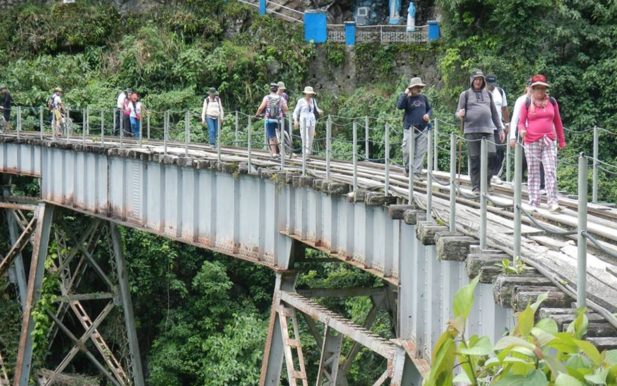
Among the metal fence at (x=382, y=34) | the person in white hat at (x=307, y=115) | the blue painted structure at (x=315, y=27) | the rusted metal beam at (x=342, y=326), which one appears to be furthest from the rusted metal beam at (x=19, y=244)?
the metal fence at (x=382, y=34)

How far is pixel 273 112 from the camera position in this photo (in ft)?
Result: 62.8

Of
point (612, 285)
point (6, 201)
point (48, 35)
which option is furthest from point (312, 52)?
point (612, 285)

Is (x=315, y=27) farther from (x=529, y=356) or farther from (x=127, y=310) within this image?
(x=529, y=356)

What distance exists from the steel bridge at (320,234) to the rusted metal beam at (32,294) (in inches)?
1.2

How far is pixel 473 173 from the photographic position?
1325 centimetres

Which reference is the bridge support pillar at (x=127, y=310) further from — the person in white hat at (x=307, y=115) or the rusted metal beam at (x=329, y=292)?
the rusted metal beam at (x=329, y=292)

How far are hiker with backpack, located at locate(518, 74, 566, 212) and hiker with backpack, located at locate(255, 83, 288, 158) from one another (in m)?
7.38

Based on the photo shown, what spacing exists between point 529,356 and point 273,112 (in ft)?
51.5

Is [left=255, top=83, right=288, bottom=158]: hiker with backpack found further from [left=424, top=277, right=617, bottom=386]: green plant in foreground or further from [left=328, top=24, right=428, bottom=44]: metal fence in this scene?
[left=328, top=24, right=428, bottom=44]: metal fence

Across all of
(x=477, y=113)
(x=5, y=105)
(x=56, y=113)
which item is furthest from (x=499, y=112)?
(x=5, y=105)

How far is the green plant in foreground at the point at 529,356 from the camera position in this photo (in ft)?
11.7

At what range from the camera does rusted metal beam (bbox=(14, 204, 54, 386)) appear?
2367cm

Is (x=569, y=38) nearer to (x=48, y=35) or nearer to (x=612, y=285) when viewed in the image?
(x=48, y=35)

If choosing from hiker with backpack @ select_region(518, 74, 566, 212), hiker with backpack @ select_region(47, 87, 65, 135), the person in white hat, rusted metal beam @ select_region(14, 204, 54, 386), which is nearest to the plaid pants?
hiker with backpack @ select_region(518, 74, 566, 212)
